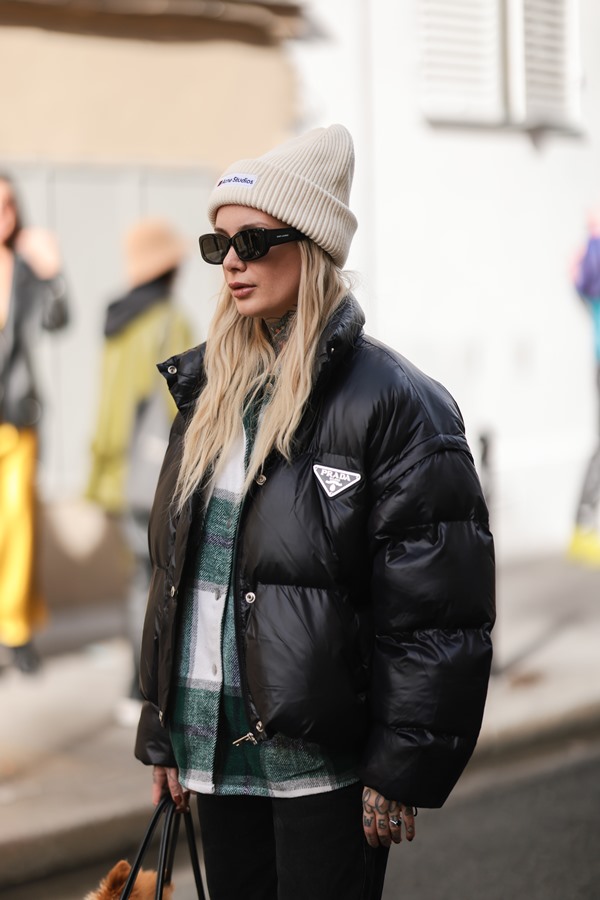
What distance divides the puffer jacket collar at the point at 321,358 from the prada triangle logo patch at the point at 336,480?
0.18 metres

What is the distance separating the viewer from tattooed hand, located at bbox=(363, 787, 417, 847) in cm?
223

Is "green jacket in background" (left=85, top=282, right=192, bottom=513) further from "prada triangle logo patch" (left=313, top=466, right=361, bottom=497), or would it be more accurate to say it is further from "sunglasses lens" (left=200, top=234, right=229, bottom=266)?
"prada triangle logo patch" (left=313, top=466, right=361, bottom=497)

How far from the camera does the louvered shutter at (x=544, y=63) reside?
936cm

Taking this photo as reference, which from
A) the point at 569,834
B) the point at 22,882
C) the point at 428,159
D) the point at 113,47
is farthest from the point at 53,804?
the point at 428,159

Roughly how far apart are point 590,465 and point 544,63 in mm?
3226

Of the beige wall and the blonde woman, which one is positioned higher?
the beige wall

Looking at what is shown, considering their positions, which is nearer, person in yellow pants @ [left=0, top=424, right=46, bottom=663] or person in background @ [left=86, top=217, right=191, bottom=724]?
person in background @ [left=86, top=217, right=191, bottom=724]

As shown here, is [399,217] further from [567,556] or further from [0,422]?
[0,422]

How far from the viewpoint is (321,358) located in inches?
88.3

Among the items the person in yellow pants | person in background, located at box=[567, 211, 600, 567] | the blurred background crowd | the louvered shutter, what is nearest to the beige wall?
the blurred background crowd

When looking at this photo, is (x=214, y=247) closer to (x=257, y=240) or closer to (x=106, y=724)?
(x=257, y=240)

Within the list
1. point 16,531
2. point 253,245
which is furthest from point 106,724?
point 253,245

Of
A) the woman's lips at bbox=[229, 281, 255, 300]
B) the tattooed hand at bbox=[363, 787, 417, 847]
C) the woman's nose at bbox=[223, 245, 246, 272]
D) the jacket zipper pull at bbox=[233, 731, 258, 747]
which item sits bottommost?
the tattooed hand at bbox=[363, 787, 417, 847]

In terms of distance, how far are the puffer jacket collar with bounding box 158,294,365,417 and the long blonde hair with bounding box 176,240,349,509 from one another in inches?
0.8
